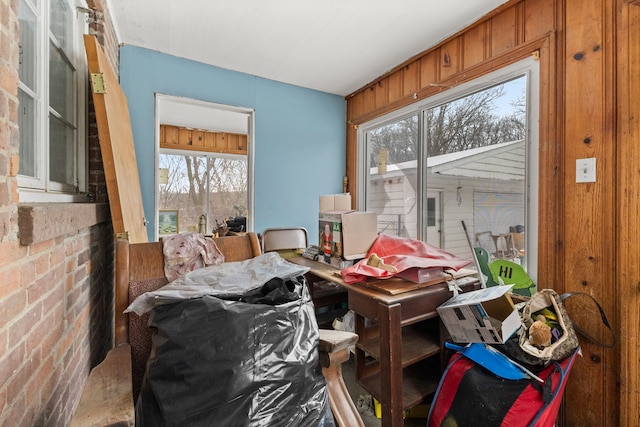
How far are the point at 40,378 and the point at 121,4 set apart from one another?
2.00 meters

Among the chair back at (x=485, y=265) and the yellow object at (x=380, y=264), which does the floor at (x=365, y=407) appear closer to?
the yellow object at (x=380, y=264)

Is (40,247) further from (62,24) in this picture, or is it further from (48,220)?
(62,24)

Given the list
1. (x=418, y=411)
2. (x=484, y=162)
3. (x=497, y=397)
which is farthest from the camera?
(x=484, y=162)

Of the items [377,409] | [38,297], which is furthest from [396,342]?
[38,297]

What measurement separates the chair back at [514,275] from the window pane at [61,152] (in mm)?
2368

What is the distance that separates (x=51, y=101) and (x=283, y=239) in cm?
162

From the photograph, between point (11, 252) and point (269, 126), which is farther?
point (269, 126)

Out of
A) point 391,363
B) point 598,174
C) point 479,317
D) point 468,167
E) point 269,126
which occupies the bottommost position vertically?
point 391,363

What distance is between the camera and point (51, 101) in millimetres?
1196

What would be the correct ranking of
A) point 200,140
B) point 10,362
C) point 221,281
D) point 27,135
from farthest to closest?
1. point 200,140
2. point 221,281
3. point 27,135
4. point 10,362

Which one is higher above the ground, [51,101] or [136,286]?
[51,101]

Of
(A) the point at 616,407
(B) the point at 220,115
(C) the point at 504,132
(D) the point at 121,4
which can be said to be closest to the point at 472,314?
(A) the point at 616,407

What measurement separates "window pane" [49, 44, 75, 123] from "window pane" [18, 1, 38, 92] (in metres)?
0.18

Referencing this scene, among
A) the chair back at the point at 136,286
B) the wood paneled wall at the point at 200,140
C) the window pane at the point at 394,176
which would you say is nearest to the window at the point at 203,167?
the wood paneled wall at the point at 200,140
